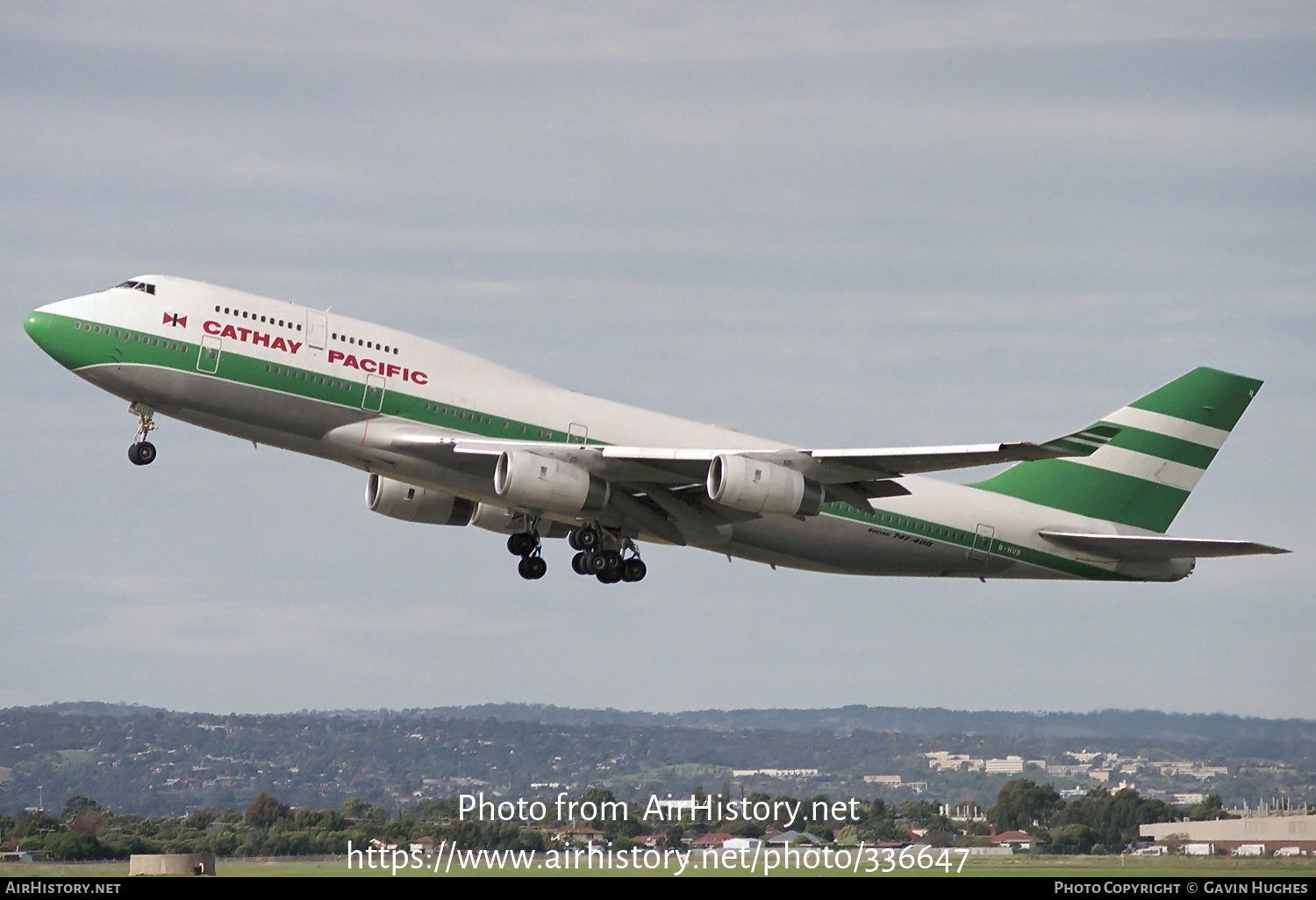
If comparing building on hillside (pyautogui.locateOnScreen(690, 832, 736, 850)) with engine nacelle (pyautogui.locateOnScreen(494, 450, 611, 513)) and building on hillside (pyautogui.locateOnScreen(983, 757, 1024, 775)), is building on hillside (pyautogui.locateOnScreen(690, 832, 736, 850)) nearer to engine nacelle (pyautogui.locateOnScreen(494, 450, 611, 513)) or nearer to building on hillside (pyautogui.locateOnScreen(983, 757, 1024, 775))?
engine nacelle (pyautogui.locateOnScreen(494, 450, 611, 513))

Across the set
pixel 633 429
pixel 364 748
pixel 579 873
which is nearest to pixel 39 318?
pixel 633 429

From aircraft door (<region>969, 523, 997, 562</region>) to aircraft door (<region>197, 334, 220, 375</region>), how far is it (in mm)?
20862

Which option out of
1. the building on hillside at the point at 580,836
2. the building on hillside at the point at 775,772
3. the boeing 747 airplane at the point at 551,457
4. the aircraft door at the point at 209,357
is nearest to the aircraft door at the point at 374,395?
the boeing 747 airplane at the point at 551,457

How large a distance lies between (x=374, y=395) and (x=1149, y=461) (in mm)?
23214

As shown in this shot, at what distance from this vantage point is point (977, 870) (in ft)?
146

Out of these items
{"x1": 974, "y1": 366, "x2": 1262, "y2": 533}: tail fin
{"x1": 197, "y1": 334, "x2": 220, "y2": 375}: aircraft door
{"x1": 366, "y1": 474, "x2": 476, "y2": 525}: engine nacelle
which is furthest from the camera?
{"x1": 974, "y1": 366, "x2": 1262, "y2": 533}: tail fin

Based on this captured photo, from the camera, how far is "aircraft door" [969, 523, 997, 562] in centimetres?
5003

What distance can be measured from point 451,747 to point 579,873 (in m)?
34.0

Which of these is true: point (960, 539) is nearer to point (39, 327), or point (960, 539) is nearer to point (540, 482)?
point (540, 482)

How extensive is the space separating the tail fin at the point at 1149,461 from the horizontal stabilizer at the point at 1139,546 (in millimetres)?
1272

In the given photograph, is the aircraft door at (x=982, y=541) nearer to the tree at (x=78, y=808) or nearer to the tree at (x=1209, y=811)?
the tree at (x=1209, y=811)

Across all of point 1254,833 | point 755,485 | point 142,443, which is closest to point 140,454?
point 142,443

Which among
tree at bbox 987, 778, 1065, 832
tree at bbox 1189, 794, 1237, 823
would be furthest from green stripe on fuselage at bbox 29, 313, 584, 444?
tree at bbox 1189, 794, 1237, 823

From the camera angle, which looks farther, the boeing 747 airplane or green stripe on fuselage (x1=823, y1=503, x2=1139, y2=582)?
green stripe on fuselage (x1=823, y1=503, x2=1139, y2=582)
